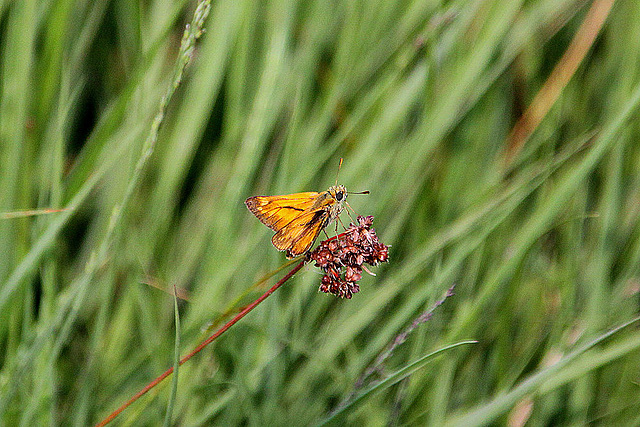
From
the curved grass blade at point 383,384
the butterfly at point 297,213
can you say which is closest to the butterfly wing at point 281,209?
the butterfly at point 297,213

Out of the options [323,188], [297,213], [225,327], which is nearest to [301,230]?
[297,213]

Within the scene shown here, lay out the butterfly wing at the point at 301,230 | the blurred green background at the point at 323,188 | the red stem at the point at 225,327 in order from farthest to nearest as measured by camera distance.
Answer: the blurred green background at the point at 323,188
the butterfly wing at the point at 301,230
the red stem at the point at 225,327

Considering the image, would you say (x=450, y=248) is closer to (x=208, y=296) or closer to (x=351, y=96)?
(x=351, y=96)

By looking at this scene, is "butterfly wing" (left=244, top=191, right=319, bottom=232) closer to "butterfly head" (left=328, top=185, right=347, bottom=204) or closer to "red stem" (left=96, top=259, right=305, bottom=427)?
"butterfly head" (left=328, top=185, right=347, bottom=204)

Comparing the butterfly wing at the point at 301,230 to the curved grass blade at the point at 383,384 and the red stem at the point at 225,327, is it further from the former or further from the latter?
the curved grass blade at the point at 383,384

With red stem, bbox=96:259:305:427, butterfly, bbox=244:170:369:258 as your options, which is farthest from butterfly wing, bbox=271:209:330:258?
red stem, bbox=96:259:305:427

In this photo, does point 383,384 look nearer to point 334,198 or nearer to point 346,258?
point 346,258

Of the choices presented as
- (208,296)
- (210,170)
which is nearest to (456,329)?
(208,296)

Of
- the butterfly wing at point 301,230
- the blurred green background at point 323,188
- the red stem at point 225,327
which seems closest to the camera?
the red stem at point 225,327
